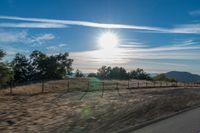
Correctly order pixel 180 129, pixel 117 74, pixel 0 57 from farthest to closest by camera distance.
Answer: pixel 117 74 < pixel 0 57 < pixel 180 129

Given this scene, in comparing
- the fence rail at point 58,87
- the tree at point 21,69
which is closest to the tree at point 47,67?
the tree at point 21,69

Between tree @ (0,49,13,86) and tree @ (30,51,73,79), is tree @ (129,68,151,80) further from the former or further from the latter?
tree @ (0,49,13,86)

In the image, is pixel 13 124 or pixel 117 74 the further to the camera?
pixel 117 74

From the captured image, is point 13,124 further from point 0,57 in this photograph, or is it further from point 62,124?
point 0,57

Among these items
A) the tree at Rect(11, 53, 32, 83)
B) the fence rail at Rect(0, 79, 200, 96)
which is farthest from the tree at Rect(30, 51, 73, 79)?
the fence rail at Rect(0, 79, 200, 96)

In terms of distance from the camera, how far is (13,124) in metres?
16.6

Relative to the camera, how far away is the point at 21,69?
9294cm

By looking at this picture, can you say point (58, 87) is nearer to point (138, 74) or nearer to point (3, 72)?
point (3, 72)

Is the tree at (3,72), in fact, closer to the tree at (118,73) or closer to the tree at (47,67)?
the tree at (47,67)

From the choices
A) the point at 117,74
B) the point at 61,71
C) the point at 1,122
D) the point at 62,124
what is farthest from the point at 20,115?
the point at 117,74

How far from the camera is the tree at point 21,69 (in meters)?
92.1

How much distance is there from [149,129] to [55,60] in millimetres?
82912

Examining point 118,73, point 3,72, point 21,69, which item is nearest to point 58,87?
point 3,72

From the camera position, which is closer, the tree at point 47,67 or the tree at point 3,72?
the tree at point 3,72
